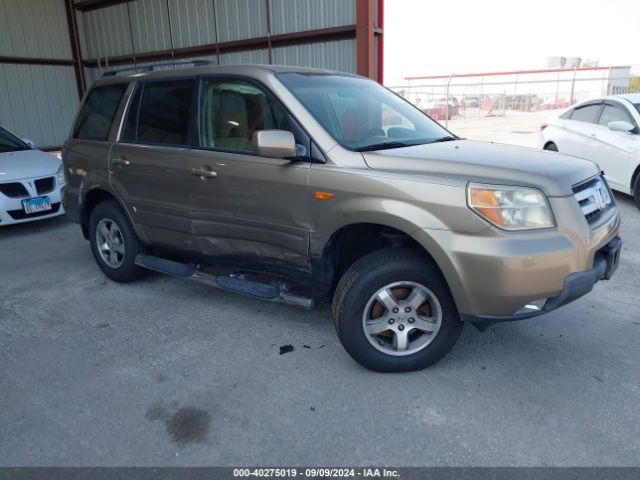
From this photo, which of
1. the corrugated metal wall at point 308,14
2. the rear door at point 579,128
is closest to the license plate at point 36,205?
the corrugated metal wall at point 308,14

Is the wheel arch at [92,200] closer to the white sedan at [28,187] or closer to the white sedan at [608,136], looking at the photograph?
the white sedan at [28,187]

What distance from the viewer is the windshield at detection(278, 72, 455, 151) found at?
3.47 m

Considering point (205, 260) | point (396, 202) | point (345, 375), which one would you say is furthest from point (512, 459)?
point (205, 260)

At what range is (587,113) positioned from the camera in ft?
27.6

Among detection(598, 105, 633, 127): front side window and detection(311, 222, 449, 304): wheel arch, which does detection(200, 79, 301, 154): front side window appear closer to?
detection(311, 222, 449, 304): wheel arch

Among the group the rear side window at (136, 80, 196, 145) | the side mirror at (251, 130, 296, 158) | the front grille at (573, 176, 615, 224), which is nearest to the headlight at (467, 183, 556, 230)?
the front grille at (573, 176, 615, 224)

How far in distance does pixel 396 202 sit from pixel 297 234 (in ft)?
2.50

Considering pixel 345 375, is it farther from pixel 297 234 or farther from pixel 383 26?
pixel 383 26

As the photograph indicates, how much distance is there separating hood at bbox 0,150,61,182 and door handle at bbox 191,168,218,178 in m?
4.07

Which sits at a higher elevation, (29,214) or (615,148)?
(615,148)

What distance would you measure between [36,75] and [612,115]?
45.8 feet

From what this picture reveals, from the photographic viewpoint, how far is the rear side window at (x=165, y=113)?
4.03 m

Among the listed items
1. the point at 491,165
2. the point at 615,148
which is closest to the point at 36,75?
the point at 615,148

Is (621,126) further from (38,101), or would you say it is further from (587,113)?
(38,101)
